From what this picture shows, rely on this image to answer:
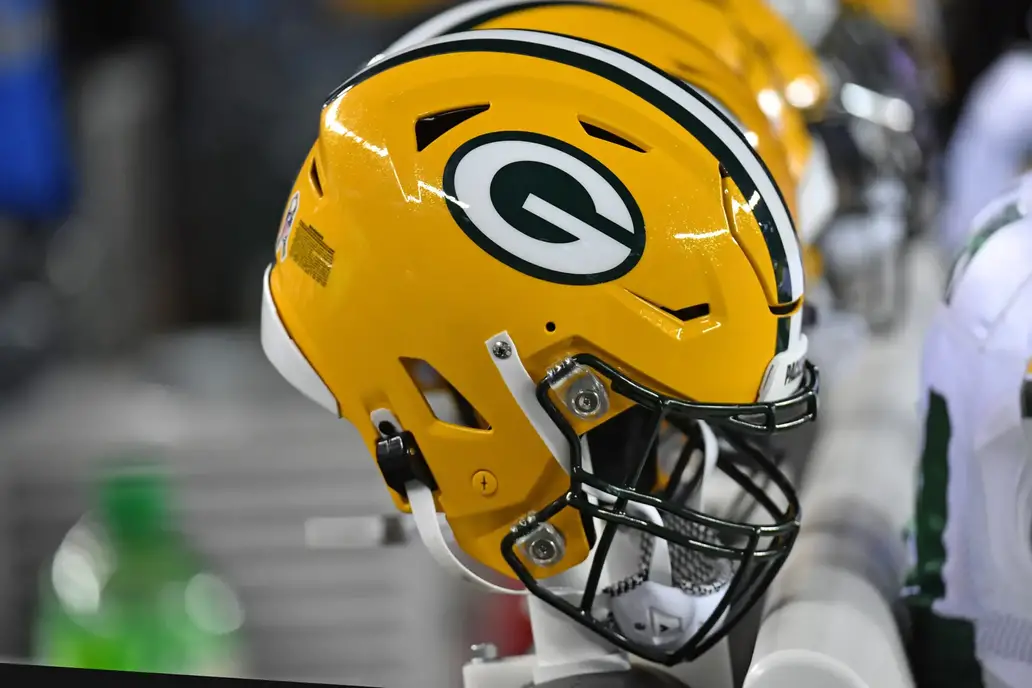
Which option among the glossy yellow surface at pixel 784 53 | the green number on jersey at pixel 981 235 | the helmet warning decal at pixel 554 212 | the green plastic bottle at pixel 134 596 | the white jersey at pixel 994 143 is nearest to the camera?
the helmet warning decal at pixel 554 212

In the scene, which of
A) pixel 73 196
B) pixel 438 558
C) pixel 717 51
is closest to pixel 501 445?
pixel 438 558

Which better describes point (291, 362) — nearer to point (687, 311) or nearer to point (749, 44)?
point (687, 311)

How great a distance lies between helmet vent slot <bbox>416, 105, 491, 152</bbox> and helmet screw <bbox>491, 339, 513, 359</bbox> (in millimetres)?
103

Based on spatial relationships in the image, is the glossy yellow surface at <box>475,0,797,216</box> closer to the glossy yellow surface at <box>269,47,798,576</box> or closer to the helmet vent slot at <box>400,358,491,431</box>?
the glossy yellow surface at <box>269,47,798,576</box>

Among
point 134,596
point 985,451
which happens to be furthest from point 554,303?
point 134,596

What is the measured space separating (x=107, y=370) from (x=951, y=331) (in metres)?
1.63

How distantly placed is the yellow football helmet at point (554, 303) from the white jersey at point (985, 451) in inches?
4.1

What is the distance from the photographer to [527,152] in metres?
0.56

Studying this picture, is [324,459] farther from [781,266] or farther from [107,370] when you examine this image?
[781,266]

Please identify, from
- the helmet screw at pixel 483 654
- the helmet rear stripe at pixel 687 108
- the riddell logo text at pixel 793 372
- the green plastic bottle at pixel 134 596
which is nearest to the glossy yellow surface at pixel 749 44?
the helmet rear stripe at pixel 687 108

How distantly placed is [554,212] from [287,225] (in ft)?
0.55

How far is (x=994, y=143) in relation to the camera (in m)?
1.46

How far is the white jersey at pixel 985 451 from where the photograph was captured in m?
0.62

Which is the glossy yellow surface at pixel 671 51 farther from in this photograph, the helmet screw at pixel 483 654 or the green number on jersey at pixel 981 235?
the helmet screw at pixel 483 654
